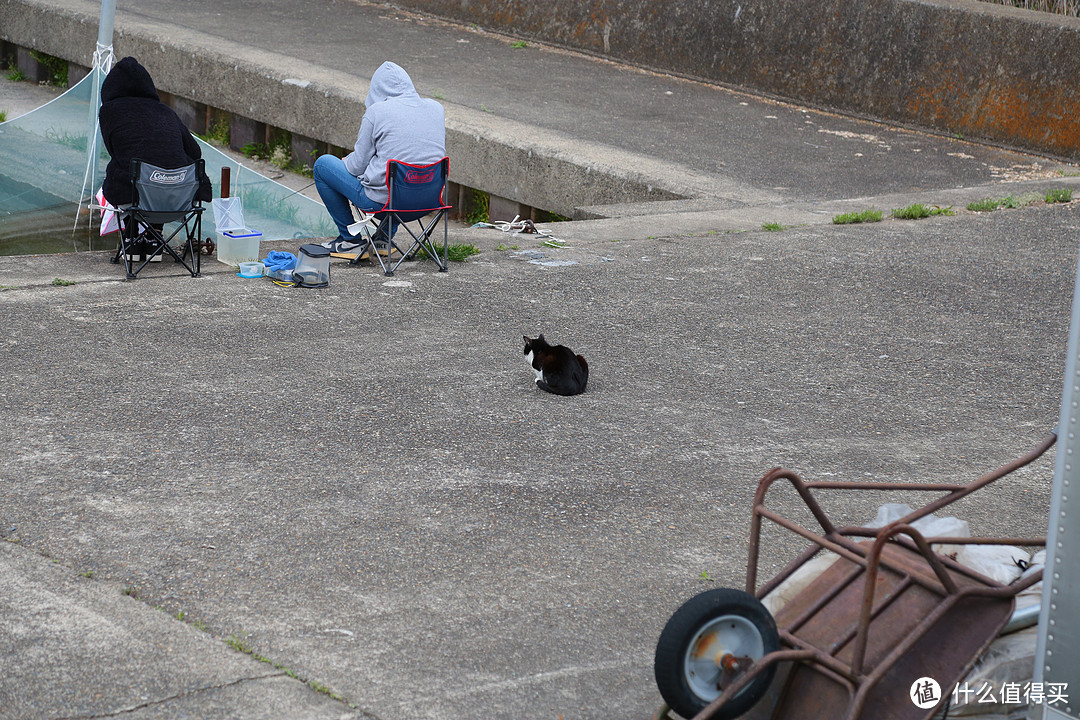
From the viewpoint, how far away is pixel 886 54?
1220 cm

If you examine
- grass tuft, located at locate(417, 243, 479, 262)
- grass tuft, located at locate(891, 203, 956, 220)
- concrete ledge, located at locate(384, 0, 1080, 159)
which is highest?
concrete ledge, located at locate(384, 0, 1080, 159)

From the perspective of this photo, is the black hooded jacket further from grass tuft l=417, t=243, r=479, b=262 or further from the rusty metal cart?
the rusty metal cart

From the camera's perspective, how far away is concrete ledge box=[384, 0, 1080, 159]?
444 inches

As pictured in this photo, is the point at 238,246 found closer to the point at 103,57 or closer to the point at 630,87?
the point at 103,57

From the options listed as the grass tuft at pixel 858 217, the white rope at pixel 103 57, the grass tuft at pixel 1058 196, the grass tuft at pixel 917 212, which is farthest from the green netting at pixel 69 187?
the grass tuft at pixel 1058 196

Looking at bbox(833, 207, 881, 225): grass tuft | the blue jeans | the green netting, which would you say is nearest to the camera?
the blue jeans

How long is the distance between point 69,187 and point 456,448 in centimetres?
519

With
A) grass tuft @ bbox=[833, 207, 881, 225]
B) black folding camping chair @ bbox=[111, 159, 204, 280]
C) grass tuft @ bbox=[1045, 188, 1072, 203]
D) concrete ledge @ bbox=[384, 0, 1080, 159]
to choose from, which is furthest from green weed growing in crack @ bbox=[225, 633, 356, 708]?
concrete ledge @ bbox=[384, 0, 1080, 159]

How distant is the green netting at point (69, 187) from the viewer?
8164mm

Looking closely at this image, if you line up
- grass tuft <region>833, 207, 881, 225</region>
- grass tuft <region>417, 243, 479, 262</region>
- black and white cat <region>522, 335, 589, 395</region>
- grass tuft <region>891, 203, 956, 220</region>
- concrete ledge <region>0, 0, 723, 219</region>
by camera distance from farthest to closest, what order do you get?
concrete ledge <region>0, 0, 723, 219</region> → grass tuft <region>891, 203, 956, 220</region> → grass tuft <region>833, 207, 881, 225</region> → grass tuft <region>417, 243, 479, 262</region> → black and white cat <region>522, 335, 589, 395</region>

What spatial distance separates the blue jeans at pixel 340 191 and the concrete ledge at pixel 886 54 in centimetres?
694

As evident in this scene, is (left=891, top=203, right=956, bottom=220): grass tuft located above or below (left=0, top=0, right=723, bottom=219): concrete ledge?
above

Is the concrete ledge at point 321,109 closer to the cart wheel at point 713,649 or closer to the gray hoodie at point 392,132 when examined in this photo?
the gray hoodie at point 392,132

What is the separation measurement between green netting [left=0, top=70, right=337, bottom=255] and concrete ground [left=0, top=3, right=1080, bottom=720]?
1044 mm
